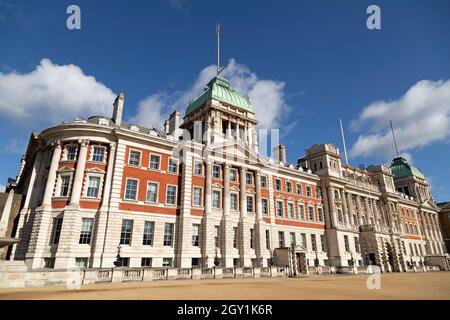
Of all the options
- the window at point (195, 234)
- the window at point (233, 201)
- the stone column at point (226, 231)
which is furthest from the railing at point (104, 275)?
the window at point (233, 201)

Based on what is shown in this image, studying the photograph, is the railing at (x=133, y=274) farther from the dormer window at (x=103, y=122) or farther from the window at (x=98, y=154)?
the dormer window at (x=103, y=122)

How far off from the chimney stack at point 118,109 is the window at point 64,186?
8823mm

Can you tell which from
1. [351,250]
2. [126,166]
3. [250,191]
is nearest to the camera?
[126,166]

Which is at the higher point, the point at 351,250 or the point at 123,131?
the point at 123,131

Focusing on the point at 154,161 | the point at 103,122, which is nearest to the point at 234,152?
the point at 154,161

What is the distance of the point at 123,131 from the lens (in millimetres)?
31156

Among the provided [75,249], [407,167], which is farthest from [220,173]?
[407,167]

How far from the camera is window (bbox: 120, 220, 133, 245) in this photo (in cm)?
2883

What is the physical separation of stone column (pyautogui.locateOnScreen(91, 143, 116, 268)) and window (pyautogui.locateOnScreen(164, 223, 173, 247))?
22.3 ft

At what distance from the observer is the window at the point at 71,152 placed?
30141mm

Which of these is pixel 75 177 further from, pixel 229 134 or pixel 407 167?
pixel 407 167

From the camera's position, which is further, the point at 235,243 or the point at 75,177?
the point at 235,243

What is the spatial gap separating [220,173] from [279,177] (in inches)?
472

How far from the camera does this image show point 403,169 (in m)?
80.6
